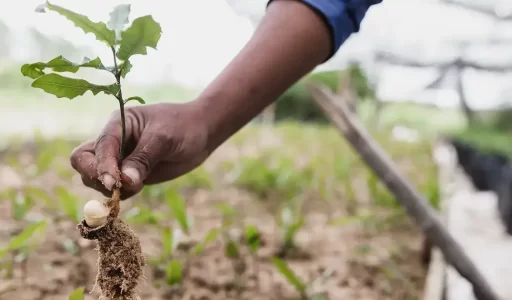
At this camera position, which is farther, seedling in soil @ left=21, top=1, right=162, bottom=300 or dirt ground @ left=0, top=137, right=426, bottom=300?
dirt ground @ left=0, top=137, right=426, bottom=300

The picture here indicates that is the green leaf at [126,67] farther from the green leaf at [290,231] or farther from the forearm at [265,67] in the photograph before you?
the green leaf at [290,231]

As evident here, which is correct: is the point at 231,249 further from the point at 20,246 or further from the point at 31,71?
the point at 31,71

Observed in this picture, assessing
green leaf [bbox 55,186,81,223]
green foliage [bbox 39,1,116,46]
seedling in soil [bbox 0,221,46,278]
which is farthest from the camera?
green leaf [bbox 55,186,81,223]

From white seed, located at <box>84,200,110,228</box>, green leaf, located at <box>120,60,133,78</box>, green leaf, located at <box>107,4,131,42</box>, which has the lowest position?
white seed, located at <box>84,200,110,228</box>

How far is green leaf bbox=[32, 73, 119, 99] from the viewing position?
0.38 m

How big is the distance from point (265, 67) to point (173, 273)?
457 millimetres

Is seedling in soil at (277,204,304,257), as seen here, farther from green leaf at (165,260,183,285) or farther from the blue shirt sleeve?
the blue shirt sleeve

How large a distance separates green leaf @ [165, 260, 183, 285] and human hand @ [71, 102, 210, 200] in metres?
0.36

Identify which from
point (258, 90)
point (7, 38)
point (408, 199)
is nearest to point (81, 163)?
point (258, 90)

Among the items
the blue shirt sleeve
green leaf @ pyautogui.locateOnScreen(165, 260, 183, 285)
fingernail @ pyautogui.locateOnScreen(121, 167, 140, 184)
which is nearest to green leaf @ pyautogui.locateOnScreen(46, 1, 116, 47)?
fingernail @ pyautogui.locateOnScreen(121, 167, 140, 184)

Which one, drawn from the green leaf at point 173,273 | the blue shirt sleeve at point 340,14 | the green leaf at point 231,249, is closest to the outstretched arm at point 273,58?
the blue shirt sleeve at point 340,14

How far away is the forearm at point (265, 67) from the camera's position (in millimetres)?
555

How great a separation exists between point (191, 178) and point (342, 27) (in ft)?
4.04

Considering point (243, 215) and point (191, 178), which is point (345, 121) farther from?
point (191, 178)
